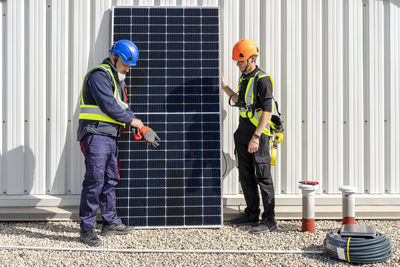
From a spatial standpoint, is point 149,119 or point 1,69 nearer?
point 149,119

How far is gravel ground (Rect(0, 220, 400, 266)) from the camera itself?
13.6 ft

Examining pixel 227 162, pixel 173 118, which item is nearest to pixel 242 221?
pixel 227 162

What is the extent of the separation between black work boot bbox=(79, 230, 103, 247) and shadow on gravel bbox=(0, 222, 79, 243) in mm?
166

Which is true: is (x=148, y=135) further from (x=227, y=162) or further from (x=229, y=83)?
(x=229, y=83)

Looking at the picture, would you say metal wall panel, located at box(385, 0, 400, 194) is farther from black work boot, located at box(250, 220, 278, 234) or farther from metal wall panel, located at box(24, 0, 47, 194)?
metal wall panel, located at box(24, 0, 47, 194)

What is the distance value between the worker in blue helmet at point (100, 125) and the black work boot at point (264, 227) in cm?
168

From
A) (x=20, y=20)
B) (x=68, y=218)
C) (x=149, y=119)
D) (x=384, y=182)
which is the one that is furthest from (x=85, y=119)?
(x=384, y=182)

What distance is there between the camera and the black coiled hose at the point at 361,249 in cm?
405

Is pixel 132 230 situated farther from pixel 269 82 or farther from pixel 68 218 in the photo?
pixel 269 82

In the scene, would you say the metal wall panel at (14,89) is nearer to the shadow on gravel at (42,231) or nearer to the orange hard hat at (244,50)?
the shadow on gravel at (42,231)

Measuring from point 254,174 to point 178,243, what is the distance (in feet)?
4.59

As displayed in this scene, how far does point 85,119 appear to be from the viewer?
4707 mm

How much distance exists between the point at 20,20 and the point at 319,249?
5057mm

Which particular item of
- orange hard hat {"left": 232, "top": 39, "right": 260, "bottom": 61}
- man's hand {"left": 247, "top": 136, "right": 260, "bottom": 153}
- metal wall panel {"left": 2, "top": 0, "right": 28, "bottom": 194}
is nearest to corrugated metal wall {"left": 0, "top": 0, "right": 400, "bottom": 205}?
metal wall panel {"left": 2, "top": 0, "right": 28, "bottom": 194}
